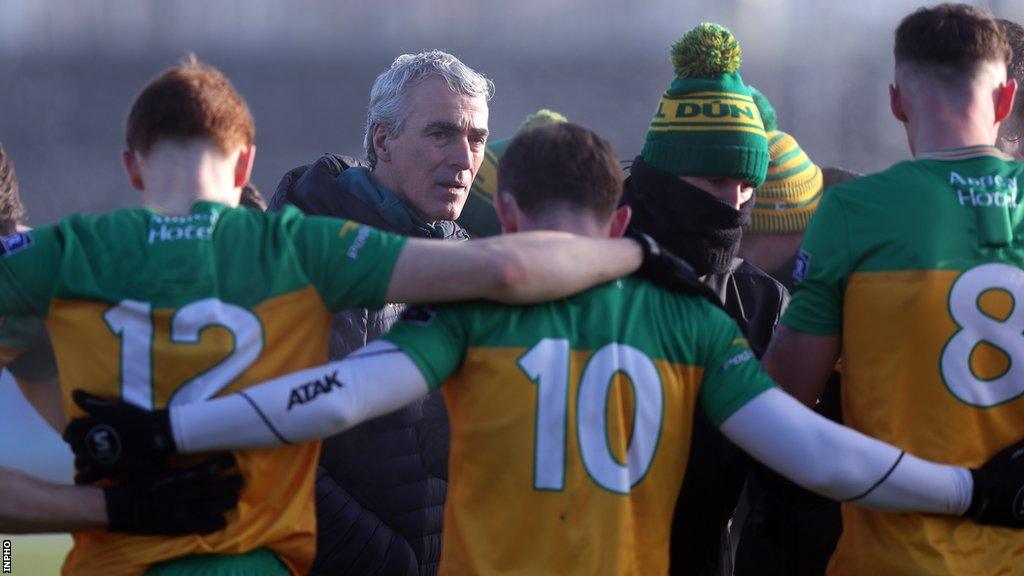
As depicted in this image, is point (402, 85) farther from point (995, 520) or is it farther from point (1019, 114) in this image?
point (995, 520)

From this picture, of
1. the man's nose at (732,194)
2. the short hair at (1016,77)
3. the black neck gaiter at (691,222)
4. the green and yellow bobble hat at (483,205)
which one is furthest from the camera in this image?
the green and yellow bobble hat at (483,205)

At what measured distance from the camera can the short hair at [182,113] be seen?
288 cm

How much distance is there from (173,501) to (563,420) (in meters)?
0.83

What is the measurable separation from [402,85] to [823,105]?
646 cm

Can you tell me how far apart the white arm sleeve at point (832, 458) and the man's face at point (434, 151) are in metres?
1.87

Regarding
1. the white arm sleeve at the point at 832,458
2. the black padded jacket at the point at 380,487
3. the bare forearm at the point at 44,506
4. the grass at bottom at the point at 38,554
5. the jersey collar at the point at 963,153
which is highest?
the jersey collar at the point at 963,153

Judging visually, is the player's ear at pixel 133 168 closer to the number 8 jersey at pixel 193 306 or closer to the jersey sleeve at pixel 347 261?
the number 8 jersey at pixel 193 306

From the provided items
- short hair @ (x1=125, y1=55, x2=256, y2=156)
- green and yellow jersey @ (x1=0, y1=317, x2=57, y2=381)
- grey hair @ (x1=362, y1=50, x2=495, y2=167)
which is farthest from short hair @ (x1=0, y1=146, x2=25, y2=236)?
short hair @ (x1=125, y1=55, x2=256, y2=156)

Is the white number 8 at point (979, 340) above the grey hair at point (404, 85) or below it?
below

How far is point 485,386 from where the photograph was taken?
9.20ft

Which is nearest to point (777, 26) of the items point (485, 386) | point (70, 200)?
point (70, 200)

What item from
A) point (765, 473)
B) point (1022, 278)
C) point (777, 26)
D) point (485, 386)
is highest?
point (777, 26)

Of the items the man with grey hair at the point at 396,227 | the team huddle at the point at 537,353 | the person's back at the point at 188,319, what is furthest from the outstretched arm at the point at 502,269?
the man with grey hair at the point at 396,227

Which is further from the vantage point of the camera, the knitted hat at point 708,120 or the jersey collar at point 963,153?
the knitted hat at point 708,120
